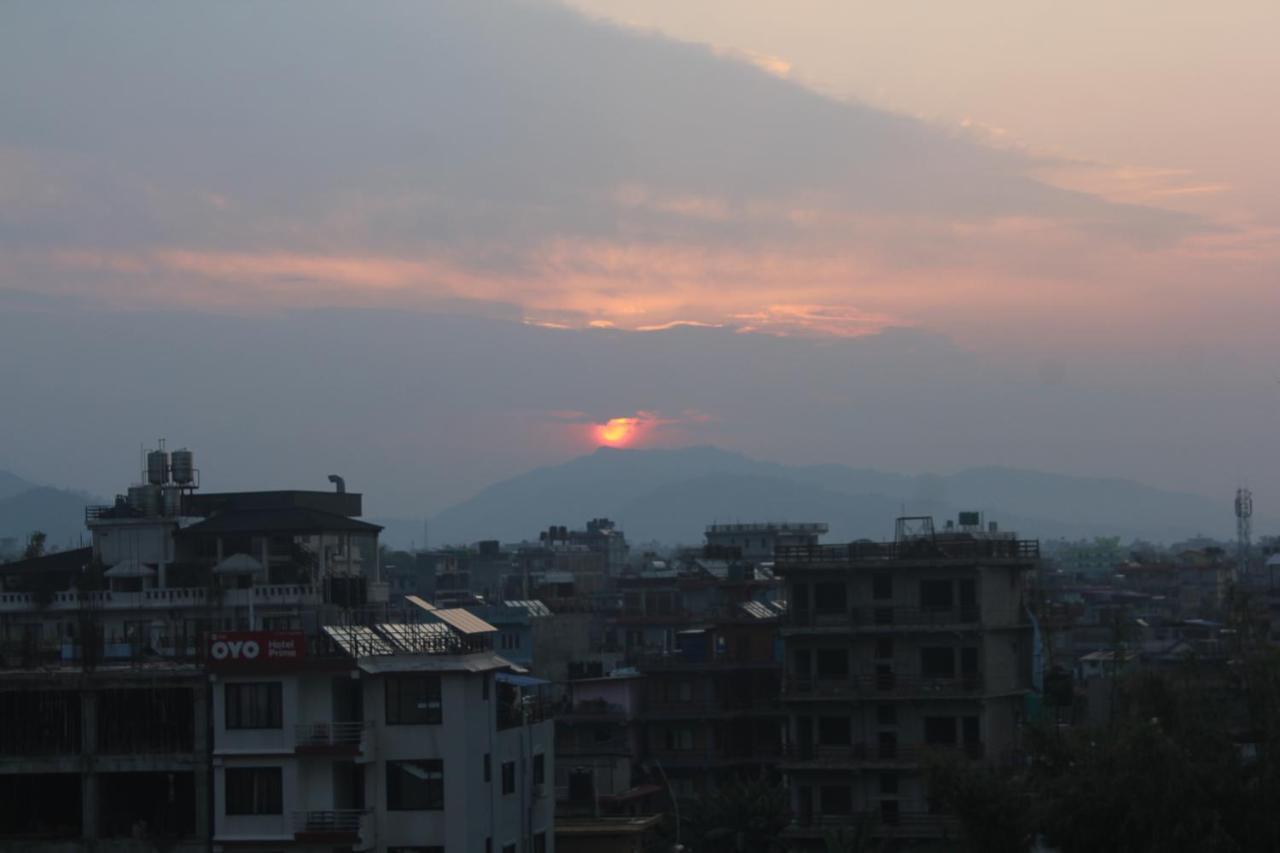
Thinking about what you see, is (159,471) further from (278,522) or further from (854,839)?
(854,839)

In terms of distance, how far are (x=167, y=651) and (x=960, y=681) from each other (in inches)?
940

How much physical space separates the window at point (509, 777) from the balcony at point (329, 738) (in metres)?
4.50

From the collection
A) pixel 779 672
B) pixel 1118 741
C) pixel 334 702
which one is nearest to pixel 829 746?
pixel 779 672

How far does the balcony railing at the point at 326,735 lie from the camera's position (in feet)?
152

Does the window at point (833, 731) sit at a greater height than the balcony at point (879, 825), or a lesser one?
greater

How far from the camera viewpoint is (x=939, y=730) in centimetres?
5897

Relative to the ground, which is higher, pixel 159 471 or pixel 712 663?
pixel 159 471

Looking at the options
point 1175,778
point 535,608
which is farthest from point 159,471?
point 1175,778

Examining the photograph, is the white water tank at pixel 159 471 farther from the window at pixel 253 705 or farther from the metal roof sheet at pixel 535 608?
the metal roof sheet at pixel 535 608

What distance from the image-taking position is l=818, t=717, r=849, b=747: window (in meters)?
60.1

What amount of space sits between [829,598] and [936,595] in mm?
3450

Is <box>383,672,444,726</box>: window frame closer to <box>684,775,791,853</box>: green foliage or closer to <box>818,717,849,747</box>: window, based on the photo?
<box>684,775,791,853</box>: green foliage

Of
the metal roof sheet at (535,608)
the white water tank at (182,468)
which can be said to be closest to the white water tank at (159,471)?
the white water tank at (182,468)

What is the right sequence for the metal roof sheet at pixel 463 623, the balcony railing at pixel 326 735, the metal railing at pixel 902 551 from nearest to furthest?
the balcony railing at pixel 326 735 < the metal roof sheet at pixel 463 623 < the metal railing at pixel 902 551
